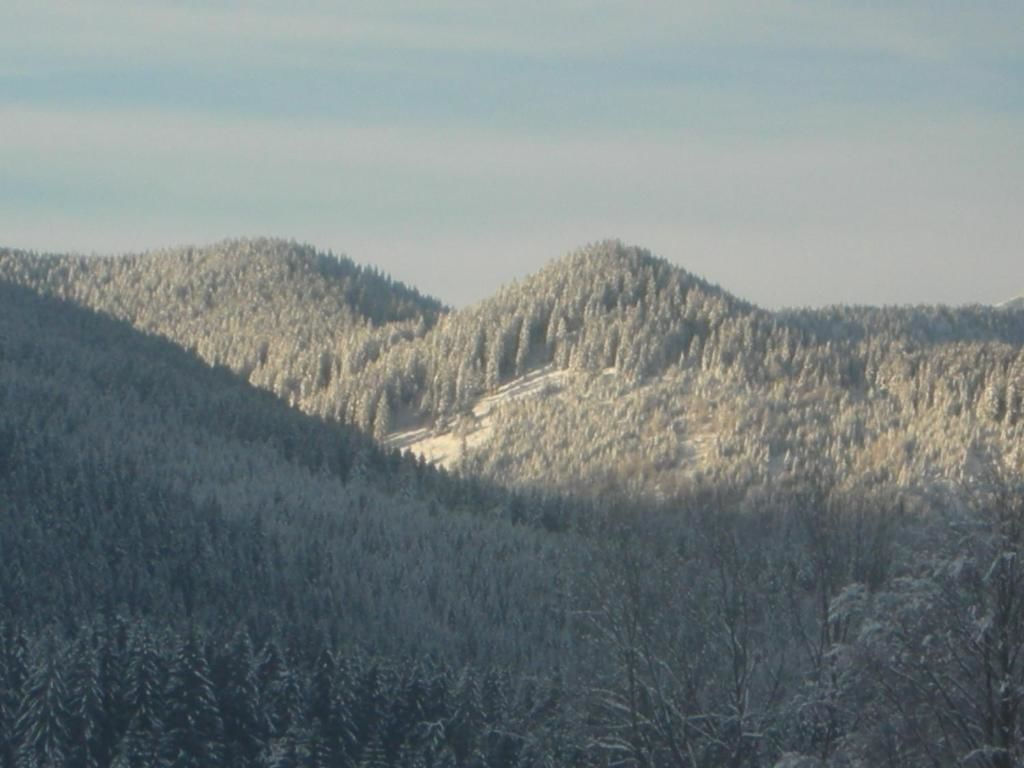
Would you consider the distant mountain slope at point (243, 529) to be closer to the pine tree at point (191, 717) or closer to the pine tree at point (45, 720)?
the pine tree at point (191, 717)

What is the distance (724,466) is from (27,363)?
75197 mm

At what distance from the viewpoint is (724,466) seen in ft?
564

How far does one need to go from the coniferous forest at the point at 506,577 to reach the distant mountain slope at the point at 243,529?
0.33 metres

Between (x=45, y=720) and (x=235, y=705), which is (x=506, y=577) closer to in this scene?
(x=235, y=705)

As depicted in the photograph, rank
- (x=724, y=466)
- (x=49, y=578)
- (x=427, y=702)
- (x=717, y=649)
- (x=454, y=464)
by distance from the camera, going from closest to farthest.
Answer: (x=717, y=649), (x=427, y=702), (x=49, y=578), (x=724, y=466), (x=454, y=464)

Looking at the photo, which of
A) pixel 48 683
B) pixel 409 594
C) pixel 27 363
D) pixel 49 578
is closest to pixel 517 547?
pixel 409 594

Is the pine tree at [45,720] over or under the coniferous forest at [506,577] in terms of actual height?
under

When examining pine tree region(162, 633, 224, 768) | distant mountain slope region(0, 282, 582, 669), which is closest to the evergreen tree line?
pine tree region(162, 633, 224, 768)

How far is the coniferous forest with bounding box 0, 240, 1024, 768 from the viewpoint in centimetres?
2812

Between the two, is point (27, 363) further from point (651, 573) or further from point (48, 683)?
point (651, 573)

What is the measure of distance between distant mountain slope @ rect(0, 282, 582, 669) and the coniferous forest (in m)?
0.33

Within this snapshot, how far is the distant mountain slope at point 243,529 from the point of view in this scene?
79375 millimetres

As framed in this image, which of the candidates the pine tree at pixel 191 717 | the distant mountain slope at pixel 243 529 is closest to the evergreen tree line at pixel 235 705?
the pine tree at pixel 191 717

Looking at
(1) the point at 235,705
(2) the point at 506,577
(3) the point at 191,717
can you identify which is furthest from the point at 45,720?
(2) the point at 506,577
